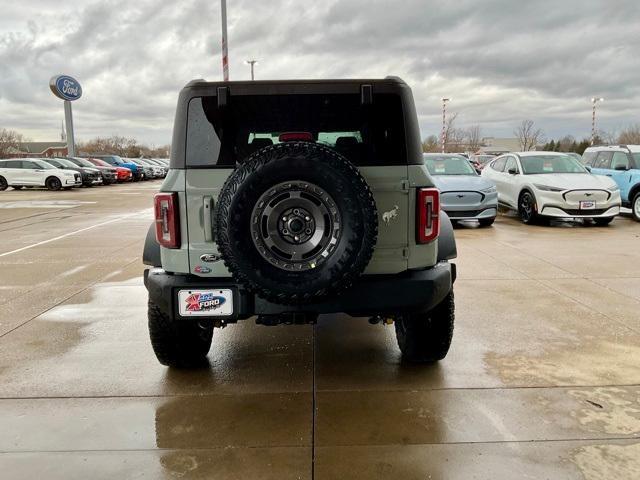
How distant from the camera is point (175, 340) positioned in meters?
3.71

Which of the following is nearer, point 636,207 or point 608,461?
point 608,461

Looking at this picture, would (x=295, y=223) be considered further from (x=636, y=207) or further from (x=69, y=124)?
(x=69, y=124)

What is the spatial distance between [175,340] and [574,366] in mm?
2855

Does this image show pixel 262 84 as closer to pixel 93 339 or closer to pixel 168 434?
pixel 168 434

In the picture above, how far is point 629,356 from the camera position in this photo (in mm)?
4008

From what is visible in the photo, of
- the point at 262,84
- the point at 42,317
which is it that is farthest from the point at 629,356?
the point at 42,317

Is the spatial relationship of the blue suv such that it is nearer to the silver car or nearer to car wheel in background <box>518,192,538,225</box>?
car wheel in background <box>518,192,538,225</box>

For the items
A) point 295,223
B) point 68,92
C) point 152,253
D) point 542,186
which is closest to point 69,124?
point 68,92

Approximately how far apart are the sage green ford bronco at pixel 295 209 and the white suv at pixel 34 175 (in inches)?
954

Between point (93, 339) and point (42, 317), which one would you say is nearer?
point (93, 339)

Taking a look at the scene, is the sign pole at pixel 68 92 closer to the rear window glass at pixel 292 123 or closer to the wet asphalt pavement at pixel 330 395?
the wet asphalt pavement at pixel 330 395

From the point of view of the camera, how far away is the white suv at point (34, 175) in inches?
979

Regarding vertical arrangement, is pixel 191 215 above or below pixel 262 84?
below

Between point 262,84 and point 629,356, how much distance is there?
3331 mm
